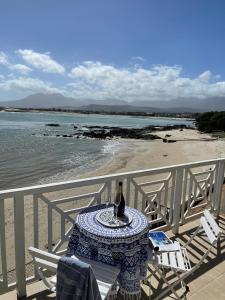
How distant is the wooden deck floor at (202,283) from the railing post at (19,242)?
0.14 metres

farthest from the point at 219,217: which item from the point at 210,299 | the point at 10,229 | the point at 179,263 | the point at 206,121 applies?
the point at 206,121

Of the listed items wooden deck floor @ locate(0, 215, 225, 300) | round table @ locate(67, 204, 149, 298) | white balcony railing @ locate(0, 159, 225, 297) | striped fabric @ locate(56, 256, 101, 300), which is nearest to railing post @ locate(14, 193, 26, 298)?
white balcony railing @ locate(0, 159, 225, 297)

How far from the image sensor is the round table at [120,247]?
93.0 inches

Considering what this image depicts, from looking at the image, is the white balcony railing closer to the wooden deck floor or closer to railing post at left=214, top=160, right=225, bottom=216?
railing post at left=214, top=160, right=225, bottom=216

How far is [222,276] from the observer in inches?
139

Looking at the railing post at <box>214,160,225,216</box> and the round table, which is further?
the railing post at <box>214,160,225,216</box>

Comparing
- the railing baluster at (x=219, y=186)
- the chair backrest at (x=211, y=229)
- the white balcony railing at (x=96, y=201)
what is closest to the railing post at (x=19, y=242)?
the white balcony railing at (x=96, y=201)

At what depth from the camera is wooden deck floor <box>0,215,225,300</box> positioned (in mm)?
3073

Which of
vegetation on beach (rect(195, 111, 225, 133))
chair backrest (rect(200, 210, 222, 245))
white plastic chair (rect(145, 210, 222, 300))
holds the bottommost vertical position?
vegetation on beach (rect(195, 111, 225, 133))

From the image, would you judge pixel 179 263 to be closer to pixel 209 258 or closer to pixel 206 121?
pixel 209 258

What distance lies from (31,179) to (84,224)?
40.7 feet

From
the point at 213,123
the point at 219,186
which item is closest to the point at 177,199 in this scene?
the point at 219,186

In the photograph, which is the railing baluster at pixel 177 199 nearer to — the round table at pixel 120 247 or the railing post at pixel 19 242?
the round table at pixel 120 247

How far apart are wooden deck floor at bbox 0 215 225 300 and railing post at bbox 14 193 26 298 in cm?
14
